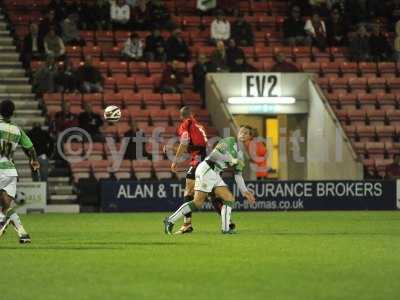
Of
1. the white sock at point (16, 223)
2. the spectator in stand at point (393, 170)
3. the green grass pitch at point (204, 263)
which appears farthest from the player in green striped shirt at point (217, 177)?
the spectator in stand at point (393, 170)

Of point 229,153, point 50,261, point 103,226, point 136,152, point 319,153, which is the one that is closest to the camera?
point 50,261

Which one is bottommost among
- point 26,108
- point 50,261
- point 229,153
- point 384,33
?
point 50,261

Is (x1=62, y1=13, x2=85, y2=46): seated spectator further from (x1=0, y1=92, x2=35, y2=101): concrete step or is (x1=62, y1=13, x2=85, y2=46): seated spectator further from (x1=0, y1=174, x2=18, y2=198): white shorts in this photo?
(x1=0, y1=174, x2=18, y2=198): white shorts

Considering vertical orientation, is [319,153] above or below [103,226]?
above

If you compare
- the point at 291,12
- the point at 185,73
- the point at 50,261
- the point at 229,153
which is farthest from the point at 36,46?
the point at 50,261

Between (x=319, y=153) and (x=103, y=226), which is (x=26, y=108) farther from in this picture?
(x=103, y=226)

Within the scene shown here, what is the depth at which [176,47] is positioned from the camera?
99.0 ft

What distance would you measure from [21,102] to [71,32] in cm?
248

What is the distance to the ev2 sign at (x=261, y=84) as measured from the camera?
97.5 ft

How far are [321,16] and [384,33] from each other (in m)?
1.99

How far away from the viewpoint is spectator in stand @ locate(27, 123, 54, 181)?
26328 millimetres

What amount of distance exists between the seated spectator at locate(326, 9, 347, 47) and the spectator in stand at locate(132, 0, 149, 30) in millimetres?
5570

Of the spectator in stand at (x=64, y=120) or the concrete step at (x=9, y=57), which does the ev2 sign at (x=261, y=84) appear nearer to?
the spectator in stand at (x=64, y=120)

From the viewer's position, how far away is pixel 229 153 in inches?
671
